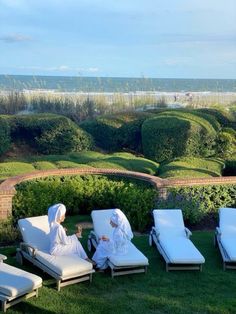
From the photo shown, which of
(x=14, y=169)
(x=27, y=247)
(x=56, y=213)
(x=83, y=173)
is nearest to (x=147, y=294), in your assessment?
(x=56, y=213)

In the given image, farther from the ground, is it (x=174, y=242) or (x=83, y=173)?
(x=83, y=173)

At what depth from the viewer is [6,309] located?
6793 millimetres

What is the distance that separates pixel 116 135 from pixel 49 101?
21.7ft

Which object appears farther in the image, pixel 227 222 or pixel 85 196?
pixel 85 196

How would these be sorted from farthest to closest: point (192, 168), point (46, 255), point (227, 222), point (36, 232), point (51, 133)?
point (51, 133)
point (192, 168)
point (227, 222)
point (36, 232)
point (46, 255)

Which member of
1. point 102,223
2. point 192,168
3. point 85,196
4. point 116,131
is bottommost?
point 102,223

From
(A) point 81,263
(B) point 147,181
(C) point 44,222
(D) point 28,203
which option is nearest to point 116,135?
(B) point 147,181

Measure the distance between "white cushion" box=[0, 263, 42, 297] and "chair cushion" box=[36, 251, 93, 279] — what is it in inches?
22.7

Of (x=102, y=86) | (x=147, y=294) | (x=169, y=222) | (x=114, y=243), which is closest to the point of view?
(x=147, y=294)

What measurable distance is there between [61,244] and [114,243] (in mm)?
887

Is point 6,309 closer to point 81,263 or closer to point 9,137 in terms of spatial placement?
point 81,263

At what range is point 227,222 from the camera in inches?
403

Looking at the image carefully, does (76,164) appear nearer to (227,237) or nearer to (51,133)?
(51,133)

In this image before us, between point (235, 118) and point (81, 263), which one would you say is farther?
point (235, 118)
